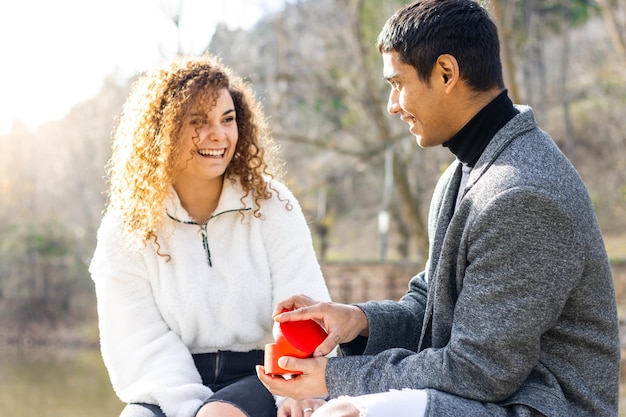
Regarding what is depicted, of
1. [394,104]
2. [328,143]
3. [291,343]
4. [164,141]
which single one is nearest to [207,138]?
[164,141]

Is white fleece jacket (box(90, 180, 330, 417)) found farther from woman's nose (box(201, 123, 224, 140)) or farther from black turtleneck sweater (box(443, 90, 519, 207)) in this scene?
black turtleneck sweater (box(443, 90, 519, 207))

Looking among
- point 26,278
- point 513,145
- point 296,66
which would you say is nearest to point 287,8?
point 296,66

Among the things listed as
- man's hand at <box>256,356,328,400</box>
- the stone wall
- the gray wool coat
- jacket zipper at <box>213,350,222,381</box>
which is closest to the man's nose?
the gray wool coat

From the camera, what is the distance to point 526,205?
65.0 inches

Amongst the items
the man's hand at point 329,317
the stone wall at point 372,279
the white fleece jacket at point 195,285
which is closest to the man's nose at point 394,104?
the man's hand at point 329,317

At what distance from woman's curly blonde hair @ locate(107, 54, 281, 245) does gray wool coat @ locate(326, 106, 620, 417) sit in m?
0.99

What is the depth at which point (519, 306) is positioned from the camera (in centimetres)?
164

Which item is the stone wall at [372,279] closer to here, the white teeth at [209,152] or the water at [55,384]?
the water at [55,384]

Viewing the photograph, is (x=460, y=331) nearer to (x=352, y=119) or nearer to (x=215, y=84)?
(x=215, y=84)

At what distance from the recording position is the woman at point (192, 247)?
251 centimetres

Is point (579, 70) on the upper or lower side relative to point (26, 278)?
upper

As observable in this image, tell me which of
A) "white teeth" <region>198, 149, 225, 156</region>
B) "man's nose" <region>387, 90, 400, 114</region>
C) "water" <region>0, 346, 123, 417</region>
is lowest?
"water" <region>0, 346, 123, 417</region>

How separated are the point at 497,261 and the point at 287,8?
34.4 feet

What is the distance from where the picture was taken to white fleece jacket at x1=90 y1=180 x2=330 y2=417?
251 centimetres
